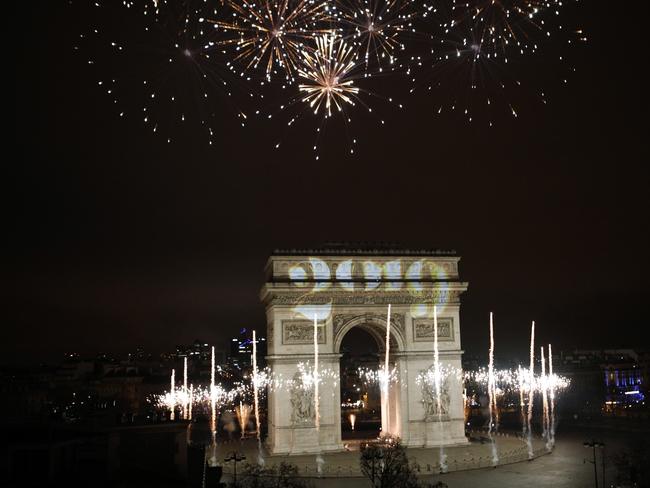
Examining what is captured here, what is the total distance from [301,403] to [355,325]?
414 centimetres

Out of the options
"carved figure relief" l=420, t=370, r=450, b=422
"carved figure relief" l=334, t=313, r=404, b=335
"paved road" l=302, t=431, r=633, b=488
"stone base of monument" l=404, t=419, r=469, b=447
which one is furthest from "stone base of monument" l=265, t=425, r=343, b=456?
"paved road" l=302, t=431, r=633, b=488

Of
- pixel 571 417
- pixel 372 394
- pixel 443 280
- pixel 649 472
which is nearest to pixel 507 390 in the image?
pixel 372 394

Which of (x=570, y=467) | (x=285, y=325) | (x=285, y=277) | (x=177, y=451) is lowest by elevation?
(x=570, y=467)

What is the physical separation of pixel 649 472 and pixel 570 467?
5.22 meters

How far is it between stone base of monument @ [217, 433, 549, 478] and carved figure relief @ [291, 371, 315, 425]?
4.68ft

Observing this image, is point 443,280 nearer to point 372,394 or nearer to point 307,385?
point 307,385

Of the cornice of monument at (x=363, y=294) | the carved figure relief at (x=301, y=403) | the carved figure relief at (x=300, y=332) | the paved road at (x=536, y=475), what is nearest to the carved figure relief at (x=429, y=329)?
the cornice of monument at (x=363, y=294)

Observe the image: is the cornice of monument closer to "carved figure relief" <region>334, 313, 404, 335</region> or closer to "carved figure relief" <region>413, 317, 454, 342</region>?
"carved figure relief" <region>334, 313, 404, 335</region>

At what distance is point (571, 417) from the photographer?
46.5 metres

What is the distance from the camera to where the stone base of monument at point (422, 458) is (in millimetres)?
25666

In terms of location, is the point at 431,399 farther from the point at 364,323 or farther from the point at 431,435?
the point at 364,323

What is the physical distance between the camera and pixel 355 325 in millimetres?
31750

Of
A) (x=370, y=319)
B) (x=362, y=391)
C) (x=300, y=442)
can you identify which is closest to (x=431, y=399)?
(x=370, y=319)

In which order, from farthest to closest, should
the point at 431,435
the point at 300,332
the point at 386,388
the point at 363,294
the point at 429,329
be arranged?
the point at 386,388
the point at 429,329
the point at 363,294
the point at 300,332
the point at 431,435
